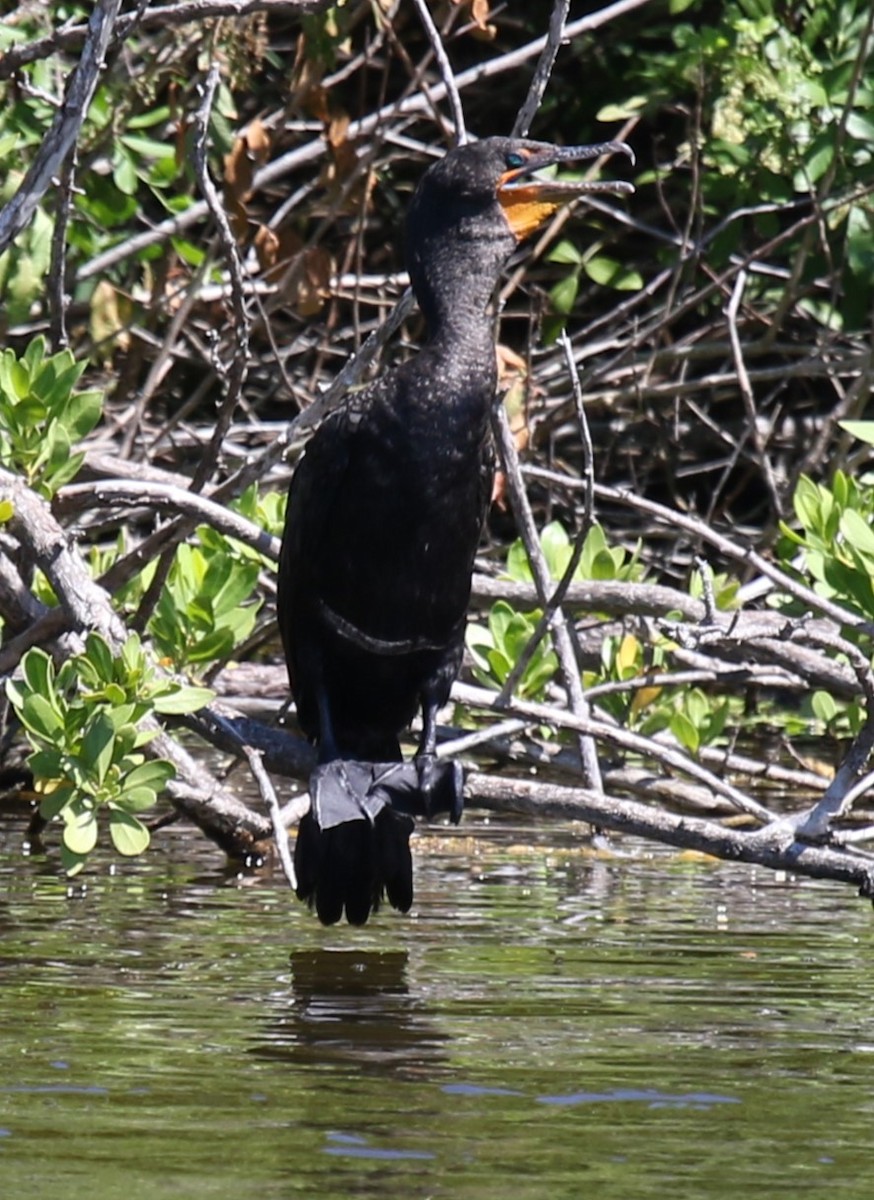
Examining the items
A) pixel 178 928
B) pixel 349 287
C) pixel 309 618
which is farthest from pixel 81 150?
pixel 178 928

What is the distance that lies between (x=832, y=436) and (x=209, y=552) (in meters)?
3.21

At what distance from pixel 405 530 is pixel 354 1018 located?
3.34ft

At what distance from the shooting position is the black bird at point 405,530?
13.7 feet

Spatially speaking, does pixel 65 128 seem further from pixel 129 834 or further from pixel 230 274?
pixel 129 834

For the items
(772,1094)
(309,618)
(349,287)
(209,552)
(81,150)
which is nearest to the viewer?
(772,1094)

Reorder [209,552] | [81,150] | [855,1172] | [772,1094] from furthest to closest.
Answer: [81,150]
[209,552]
[772,1094]
[855,1172]

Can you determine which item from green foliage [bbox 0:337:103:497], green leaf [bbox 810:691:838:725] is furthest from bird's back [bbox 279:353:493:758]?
green leaf [bbox 810:691:838:725]

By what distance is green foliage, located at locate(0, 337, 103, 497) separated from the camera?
14.8ft

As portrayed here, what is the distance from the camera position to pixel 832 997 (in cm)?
387

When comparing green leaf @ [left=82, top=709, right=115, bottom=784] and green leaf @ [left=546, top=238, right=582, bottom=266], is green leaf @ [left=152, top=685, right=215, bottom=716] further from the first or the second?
green leaf @ [left=546, top=238, right=582, bottom=266]

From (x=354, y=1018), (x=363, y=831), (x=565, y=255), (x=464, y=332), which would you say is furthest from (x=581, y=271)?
(x=354, y=1018)

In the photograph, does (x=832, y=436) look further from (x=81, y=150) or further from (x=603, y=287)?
(x=81, y=150)

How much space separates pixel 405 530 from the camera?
4297 millimetres

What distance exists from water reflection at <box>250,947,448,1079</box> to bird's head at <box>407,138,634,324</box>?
133cm
